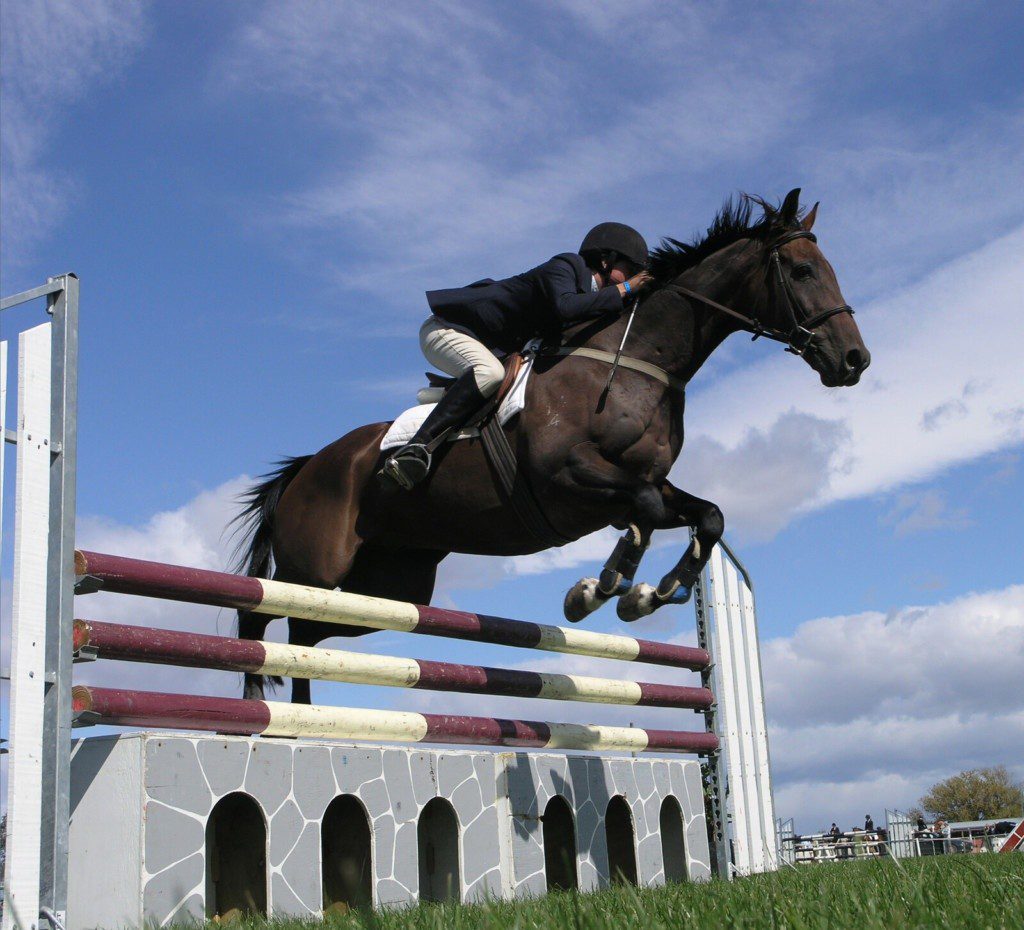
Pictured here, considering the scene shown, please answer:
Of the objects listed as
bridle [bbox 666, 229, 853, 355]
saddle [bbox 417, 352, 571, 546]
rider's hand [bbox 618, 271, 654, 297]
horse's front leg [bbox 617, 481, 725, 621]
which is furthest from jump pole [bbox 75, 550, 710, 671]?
bridle [bbox 666, 229, 853, 355]

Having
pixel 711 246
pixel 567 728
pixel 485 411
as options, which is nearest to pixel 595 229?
pixel 711 246

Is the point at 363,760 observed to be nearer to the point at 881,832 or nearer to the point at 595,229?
the point at 595,229

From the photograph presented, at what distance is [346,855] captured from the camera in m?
4.72

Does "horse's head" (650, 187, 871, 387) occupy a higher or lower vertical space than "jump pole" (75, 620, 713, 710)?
higher

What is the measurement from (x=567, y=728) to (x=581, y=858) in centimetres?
59

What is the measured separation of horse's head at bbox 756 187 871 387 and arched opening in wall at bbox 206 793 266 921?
2.95m

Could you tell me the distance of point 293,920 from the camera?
144 inches

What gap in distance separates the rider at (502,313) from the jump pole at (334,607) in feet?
2.05

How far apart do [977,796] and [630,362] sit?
4001 centimetres

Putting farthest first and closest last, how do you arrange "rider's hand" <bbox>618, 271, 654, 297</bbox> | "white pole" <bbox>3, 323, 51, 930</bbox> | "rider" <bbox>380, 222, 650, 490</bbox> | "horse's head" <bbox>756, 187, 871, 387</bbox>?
"rider's hand" <bbox>618, 271, 654, 297</bbox>, "rider" <bbox>380, 222, 650, 490</bbox>, "horse's head" <bbox>756, 187, 871, 387</bbox>, "white pole" <bbox>3, 323, 51, 930</bbox>

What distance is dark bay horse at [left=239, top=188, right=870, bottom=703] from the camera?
4875mm

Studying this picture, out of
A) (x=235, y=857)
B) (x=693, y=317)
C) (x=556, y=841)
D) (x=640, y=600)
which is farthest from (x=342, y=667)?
(x=693, y=317)

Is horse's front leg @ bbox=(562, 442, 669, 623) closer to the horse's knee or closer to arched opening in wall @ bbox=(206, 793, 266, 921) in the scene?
the horse's knee

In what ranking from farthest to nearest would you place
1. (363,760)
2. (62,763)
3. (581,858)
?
(581,858), (363,760), (62,763)
